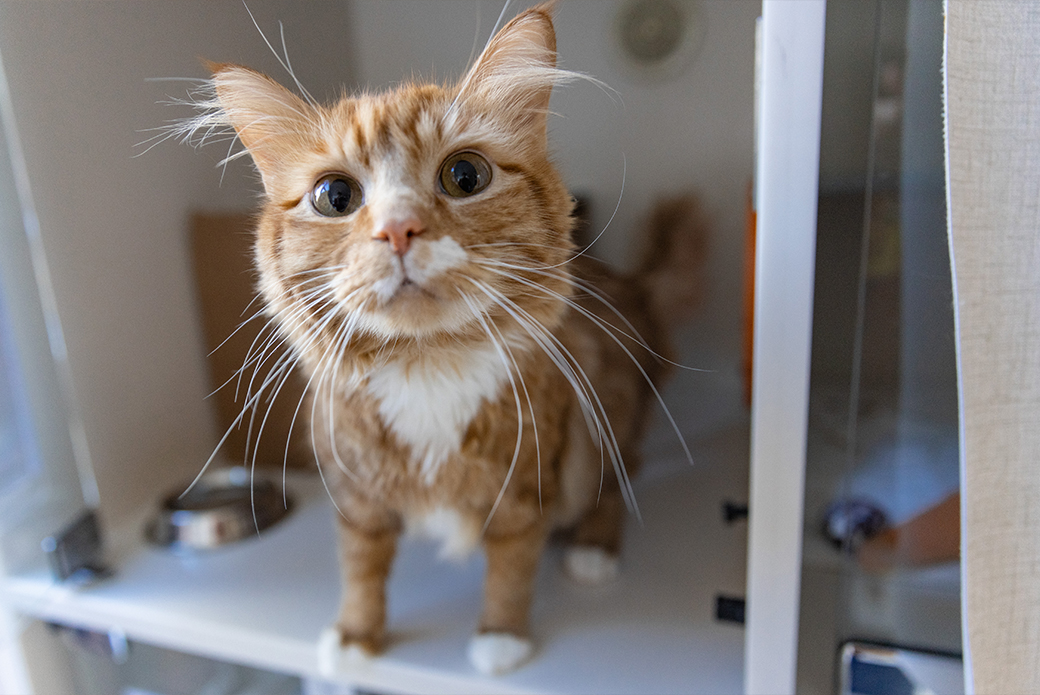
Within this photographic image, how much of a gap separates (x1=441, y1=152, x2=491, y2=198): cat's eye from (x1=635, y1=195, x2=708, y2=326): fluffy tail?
23 centimetres

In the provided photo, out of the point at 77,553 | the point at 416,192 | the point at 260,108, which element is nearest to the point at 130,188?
the point at 260,108

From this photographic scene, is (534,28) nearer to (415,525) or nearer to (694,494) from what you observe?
(415,525)

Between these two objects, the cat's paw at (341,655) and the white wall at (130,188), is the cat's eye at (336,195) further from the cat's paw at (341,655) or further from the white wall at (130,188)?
the cat's paw at (341,655)

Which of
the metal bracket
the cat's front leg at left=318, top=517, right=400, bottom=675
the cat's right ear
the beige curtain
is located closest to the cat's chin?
the cat's right ear

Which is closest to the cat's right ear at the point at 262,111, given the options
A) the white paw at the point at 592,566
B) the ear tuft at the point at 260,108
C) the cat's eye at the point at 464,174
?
the ear tuft at the point at 260,108

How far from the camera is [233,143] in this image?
0.55m

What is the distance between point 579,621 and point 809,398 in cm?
39

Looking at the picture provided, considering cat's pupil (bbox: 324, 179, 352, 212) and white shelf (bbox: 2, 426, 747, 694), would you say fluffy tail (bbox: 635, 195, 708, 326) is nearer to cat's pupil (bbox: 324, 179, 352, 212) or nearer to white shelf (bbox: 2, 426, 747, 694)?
white shelf (bbox: 2, 426, 747, 694)

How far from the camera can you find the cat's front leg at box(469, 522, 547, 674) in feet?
2.34

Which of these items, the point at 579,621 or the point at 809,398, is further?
the point at 579,621

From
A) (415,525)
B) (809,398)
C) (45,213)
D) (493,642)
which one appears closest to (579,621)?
(493,642)

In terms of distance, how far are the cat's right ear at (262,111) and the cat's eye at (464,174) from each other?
0.12 metres

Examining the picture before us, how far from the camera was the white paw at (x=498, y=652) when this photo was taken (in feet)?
2.28

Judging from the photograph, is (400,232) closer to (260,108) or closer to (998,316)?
(260,108)
